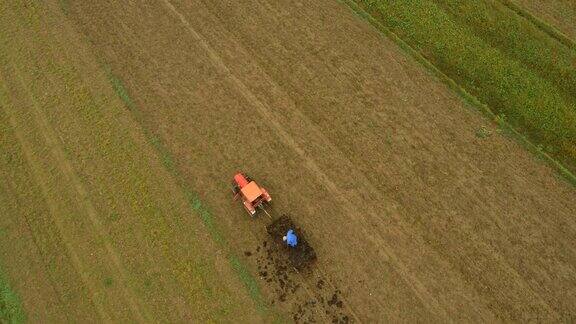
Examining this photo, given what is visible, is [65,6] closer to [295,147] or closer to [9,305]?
[295,147]

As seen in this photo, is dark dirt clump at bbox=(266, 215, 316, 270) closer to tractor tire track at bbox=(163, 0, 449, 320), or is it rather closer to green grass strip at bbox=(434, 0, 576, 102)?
tractor tire track at bbox=(163, 0, 449, 320)

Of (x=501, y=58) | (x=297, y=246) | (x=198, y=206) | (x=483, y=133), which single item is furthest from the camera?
(x=501, y=58)

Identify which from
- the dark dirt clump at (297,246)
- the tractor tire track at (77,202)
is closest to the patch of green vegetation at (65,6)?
the tractor tire track at (77,202)

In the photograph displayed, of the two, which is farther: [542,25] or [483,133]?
[542,25]

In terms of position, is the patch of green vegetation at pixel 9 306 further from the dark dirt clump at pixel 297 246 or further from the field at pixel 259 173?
the dark dirt clump at pixel 297 246

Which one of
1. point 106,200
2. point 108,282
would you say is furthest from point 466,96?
point 108,282

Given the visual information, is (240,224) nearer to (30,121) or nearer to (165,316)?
(165,316)
